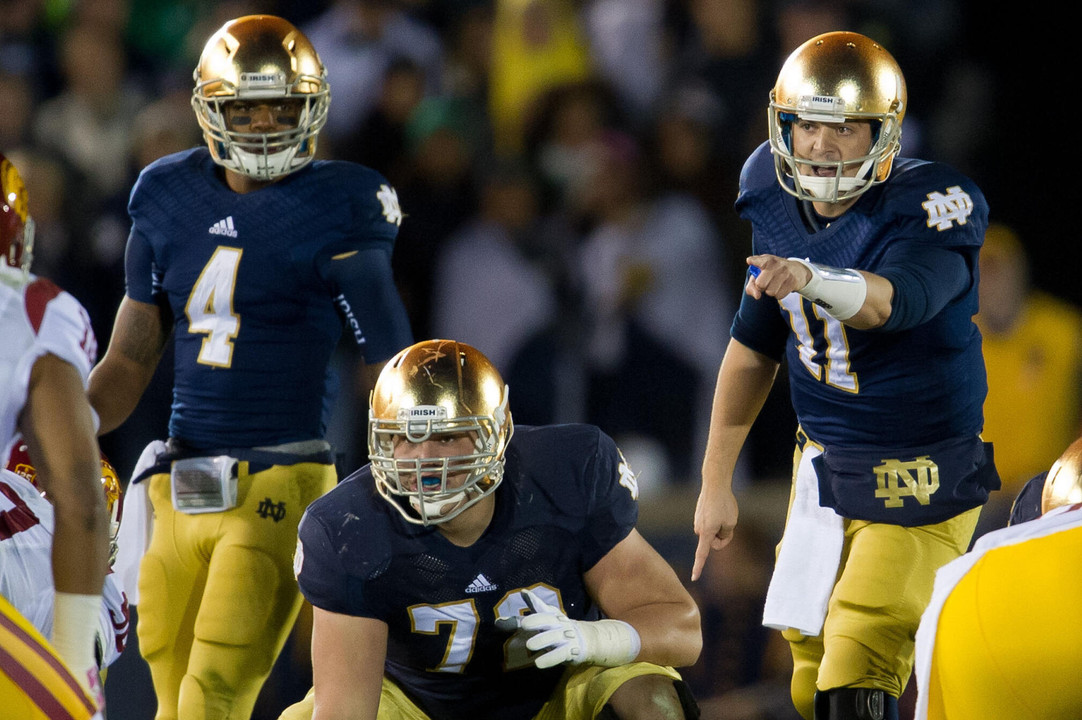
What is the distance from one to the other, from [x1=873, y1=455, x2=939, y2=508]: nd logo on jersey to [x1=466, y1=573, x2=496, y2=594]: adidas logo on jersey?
0.83 m

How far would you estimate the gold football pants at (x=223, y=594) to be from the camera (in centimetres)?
336

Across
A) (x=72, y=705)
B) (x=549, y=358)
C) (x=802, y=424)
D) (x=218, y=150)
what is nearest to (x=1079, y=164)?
(x=549, y=358)

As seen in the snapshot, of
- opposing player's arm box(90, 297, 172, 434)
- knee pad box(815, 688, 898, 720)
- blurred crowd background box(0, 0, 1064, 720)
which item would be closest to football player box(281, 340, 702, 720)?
knee pad box(815, 688, 898, 720)

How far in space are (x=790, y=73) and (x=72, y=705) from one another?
192cm

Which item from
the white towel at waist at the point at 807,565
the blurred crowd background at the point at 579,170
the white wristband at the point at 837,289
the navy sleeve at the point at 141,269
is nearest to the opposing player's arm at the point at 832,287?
the white wristband at the point at 837,289

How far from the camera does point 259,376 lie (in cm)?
352

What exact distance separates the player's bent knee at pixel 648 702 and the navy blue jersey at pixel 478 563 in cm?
21

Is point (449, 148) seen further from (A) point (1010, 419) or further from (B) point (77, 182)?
(A) point (1010, 419)

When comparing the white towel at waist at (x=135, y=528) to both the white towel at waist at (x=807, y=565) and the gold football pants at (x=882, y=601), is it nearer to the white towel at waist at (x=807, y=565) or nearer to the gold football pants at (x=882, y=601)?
the white towel at waist at (x=807, y=565)

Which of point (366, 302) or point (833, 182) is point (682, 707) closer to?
point (833, 182)

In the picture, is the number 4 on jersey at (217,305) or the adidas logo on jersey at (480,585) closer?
the adidas logo on jersey at (480,585)

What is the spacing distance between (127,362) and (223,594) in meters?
0.64

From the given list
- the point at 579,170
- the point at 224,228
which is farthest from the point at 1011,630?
the point at 579,170

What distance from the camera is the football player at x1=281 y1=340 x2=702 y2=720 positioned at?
2801 millimetres
